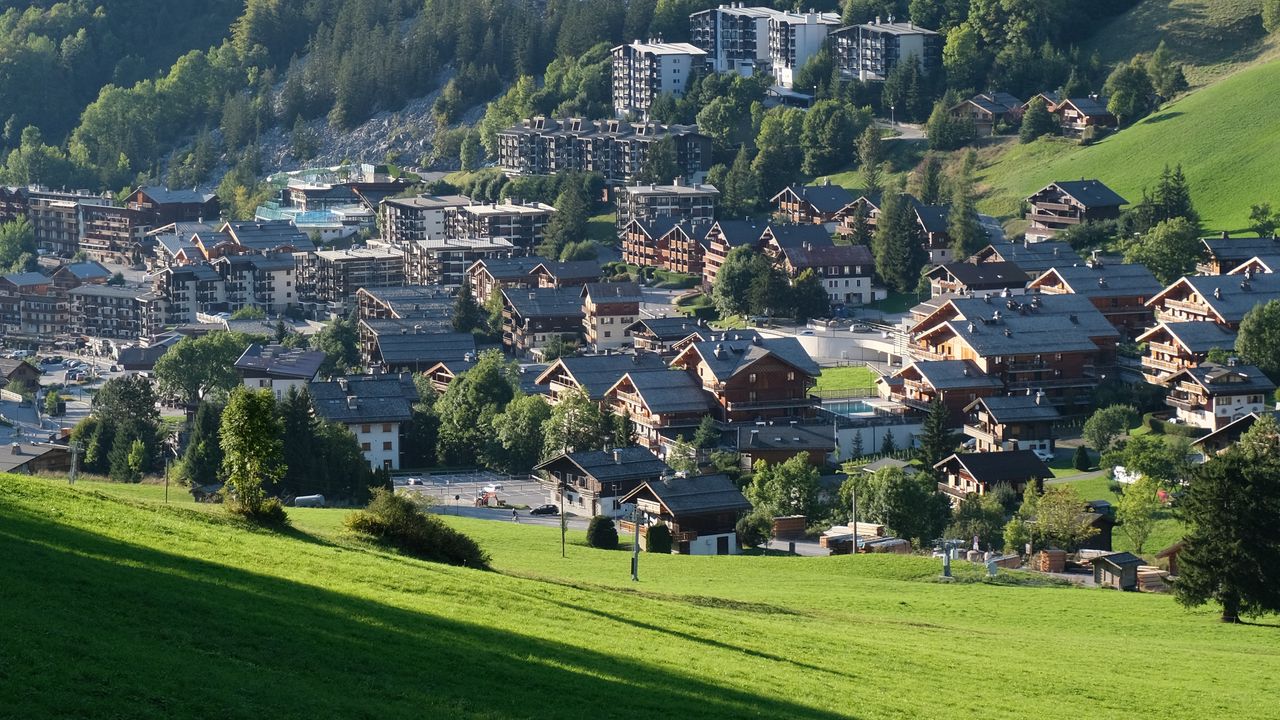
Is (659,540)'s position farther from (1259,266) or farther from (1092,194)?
(1092,194)

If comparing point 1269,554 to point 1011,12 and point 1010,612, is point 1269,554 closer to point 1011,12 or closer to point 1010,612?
point 1010,612

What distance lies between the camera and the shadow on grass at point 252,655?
657 inches

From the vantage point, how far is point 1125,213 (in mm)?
90250

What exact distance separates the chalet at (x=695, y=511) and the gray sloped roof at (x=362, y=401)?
17.0 m

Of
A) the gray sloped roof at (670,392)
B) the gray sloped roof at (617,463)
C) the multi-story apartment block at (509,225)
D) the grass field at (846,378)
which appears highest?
the multi-story apartment block at (509,225)

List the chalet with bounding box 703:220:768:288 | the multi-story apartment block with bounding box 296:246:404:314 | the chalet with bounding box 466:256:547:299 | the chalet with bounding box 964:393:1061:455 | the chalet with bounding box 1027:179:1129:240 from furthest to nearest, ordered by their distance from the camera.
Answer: the multi-story apartment block with bounding box 296:246:404:314, the chalet with bounding box 466:256:547:299, the chalet with bounding box 703:220:768:288, the chalet with bounding box 1027:179:1129:240, the chalet with bounding box 964:393:1061:455

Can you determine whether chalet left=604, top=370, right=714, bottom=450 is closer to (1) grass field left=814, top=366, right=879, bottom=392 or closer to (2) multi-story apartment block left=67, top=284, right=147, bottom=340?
(1) grass field left=814, top=366, right=879, bottom=392

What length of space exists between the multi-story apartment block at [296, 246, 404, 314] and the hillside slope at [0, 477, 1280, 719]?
76012mm

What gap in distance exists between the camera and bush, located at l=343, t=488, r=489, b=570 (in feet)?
93.7

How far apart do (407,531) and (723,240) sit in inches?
2693

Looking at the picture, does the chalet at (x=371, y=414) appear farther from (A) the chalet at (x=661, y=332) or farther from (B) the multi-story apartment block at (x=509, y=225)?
(B) the multi-story apartment block at (x=509, y=225)

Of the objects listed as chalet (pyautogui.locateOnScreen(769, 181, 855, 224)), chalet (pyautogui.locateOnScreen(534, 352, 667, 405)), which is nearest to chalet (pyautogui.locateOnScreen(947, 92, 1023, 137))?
chalet (pyautogui.locateOnScreen(769, 181, 855, 224))

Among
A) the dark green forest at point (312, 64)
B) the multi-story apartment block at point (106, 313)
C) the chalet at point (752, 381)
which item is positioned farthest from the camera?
the dark green forest at point (312, 64)

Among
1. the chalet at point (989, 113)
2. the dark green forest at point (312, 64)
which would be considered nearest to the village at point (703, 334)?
the chalet at point (989, 113)
